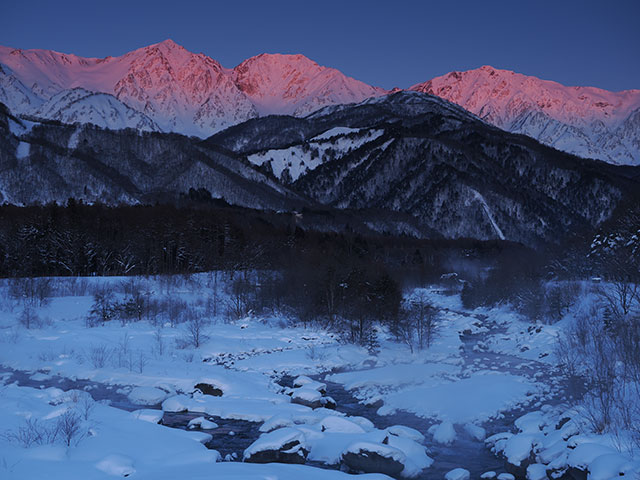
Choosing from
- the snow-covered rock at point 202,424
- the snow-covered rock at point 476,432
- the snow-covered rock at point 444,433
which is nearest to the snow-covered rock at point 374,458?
the snow-covered rock at point 444,433

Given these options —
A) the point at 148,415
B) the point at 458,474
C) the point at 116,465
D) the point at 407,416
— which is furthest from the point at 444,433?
the point at 148,415

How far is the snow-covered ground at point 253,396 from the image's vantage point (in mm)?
14227

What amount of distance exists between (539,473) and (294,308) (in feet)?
121

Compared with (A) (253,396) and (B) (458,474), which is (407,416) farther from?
(A) (253,396)

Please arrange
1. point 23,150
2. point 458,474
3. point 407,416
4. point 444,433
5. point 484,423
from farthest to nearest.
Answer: point 23,150, point 407,416, point 484,423, point 444,433, point 458,474

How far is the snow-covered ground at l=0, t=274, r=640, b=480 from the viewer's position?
46.7 feet

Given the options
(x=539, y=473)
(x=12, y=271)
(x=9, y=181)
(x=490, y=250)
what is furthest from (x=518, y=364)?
(x=9, y=181)

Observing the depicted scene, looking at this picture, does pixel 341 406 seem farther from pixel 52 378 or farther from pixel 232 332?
pixel 232 332

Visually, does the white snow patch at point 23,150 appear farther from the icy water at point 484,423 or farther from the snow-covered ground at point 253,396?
the icy water at point 484,423

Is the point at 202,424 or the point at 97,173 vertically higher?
the point at 97,173

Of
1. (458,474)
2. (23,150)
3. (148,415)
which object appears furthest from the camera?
(23,150)

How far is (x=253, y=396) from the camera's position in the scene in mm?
23406

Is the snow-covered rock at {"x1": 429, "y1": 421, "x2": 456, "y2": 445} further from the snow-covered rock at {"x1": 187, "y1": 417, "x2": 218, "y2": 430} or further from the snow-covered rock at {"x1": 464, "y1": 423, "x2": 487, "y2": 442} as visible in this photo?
the snow-covered rock at {"x1": 187, "y1": 417, "x2": 218, "y2": 430}

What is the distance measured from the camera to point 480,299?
6600 cm
